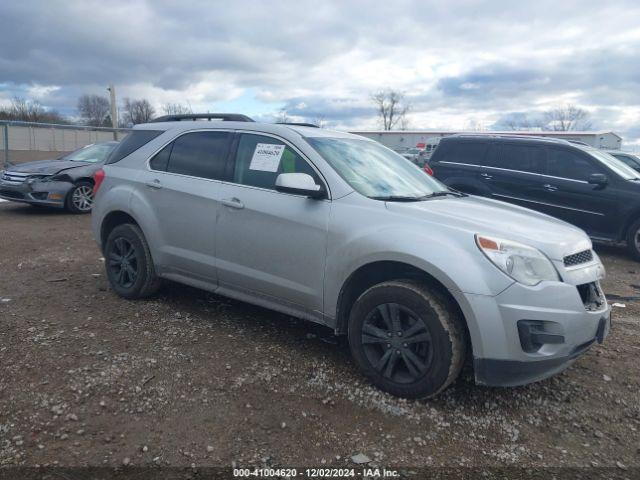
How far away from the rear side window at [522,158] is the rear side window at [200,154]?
5.84 m

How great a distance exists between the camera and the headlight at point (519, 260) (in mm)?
2961

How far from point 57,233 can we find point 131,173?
4212 millimetres

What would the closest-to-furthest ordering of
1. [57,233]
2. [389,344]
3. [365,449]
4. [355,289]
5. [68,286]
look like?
[365,449]
[389,344]
[355,289]
[68,286]
[57,233]

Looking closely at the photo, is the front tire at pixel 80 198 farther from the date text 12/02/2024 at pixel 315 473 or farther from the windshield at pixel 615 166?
the windshield at pixel 615 166

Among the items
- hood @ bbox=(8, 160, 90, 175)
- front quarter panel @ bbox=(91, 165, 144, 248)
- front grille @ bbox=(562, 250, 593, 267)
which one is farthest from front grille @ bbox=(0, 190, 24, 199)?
front grille @ bbox=(562, 250, 593, 267)

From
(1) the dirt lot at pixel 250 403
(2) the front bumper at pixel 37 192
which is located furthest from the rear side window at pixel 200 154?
→ (2) the front bumper at pixel 37 192

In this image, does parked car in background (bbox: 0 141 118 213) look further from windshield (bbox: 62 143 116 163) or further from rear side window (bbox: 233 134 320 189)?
rear side window (bbox: 233 134 320 189)

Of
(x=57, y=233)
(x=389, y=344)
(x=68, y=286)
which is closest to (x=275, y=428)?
(x=389, y=344)

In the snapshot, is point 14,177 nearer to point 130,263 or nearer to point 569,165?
point 130,263

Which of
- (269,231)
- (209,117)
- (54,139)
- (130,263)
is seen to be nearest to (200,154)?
(209,117)

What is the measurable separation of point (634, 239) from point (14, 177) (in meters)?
10.9

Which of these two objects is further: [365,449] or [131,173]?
[131,173]

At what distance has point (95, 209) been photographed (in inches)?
202

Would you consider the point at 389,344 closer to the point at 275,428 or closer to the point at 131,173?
the point at 275,428
